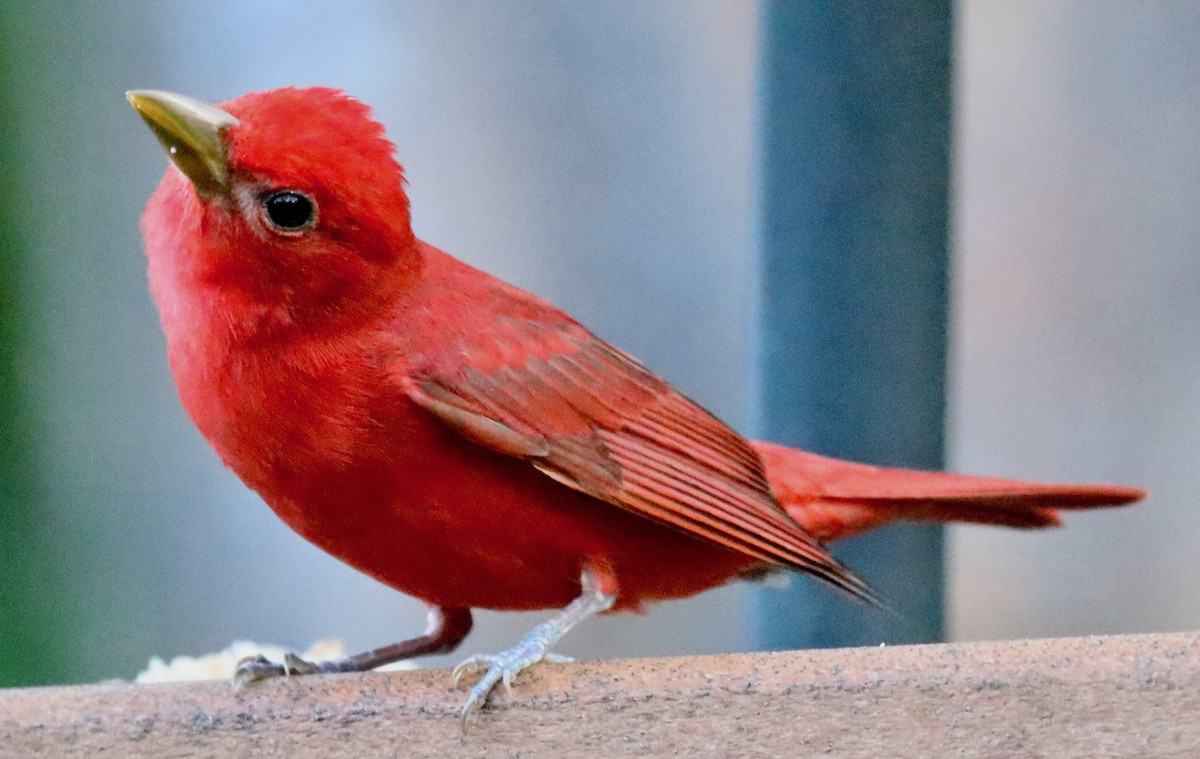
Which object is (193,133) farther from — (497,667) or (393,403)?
(497,667)

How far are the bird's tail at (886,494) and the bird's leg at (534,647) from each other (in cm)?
42

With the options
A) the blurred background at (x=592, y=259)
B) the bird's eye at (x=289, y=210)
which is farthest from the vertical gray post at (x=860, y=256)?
the bird's eye at (x=289, y=210)

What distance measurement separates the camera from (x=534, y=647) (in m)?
1.21

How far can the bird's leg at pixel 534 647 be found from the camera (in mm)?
1092

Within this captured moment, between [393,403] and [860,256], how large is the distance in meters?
0.88

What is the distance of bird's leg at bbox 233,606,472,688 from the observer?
1280 millimetres

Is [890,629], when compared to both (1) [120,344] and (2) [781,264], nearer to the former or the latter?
(2) [781,264]

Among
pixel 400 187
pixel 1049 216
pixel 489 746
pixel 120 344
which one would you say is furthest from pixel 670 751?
pixel 1049 216

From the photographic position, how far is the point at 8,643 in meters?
2.17

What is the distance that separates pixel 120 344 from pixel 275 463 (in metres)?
1.18

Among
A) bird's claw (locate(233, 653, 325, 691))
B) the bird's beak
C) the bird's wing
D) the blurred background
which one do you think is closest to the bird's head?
the bird's beak

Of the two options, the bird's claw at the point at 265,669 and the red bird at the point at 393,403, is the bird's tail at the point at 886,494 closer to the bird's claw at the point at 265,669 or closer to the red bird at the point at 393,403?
the red bird at the point at 393,403

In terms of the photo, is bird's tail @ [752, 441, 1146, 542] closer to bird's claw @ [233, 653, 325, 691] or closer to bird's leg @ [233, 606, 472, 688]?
bird's leg @ [233, 606, 472, 688]

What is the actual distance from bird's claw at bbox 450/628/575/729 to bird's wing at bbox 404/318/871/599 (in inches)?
7.9
